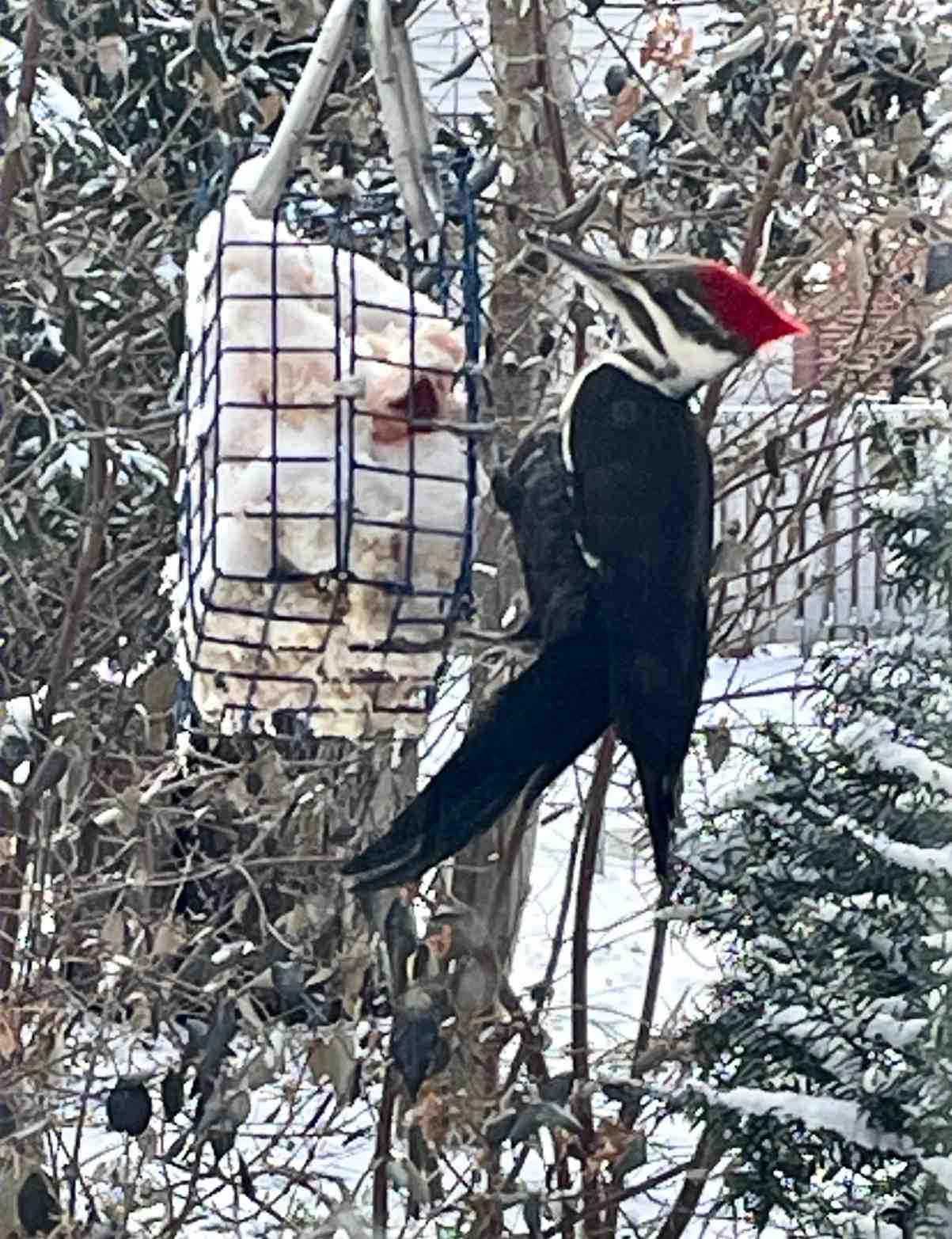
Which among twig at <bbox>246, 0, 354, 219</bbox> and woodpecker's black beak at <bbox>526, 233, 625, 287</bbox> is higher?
twig at <bbox>246, 0, 354, 219</bbox>

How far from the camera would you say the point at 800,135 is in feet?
4.53

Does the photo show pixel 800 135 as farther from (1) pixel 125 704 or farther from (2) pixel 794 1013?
(1) pixel 125 704

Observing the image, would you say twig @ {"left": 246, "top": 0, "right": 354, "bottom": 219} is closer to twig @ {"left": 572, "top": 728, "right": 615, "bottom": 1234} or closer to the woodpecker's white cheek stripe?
the woodpecker's white cheek stripe

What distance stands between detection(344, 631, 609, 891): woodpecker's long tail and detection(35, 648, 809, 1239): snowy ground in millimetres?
532

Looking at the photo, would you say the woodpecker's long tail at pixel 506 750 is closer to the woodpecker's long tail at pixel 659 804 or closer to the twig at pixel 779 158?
the woodpecker's long tail at pixel 659 804

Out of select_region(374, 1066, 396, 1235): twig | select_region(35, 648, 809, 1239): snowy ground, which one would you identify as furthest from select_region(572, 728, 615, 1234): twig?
select_region(374, 1066, 396, 1235): twig

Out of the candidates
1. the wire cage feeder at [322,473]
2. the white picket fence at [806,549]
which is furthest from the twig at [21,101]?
the white picket fence at [806,549]

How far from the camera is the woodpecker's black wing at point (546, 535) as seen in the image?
0.92 metres

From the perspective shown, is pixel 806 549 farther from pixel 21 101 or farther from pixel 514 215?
pixel 21 101

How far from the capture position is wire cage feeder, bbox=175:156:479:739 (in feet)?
2.88

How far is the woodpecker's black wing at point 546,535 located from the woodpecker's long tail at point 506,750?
0.9 inches

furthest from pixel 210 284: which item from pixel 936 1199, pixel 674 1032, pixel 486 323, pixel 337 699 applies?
pixel 674 1032

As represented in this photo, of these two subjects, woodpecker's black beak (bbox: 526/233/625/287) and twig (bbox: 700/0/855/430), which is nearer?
woodpecker's black beak (bbox: 526/233/625/287)

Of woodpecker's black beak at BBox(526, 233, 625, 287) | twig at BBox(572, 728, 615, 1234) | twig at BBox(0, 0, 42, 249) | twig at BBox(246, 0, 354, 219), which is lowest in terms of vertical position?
twig at BBox(572, 728, 615, 1234)
